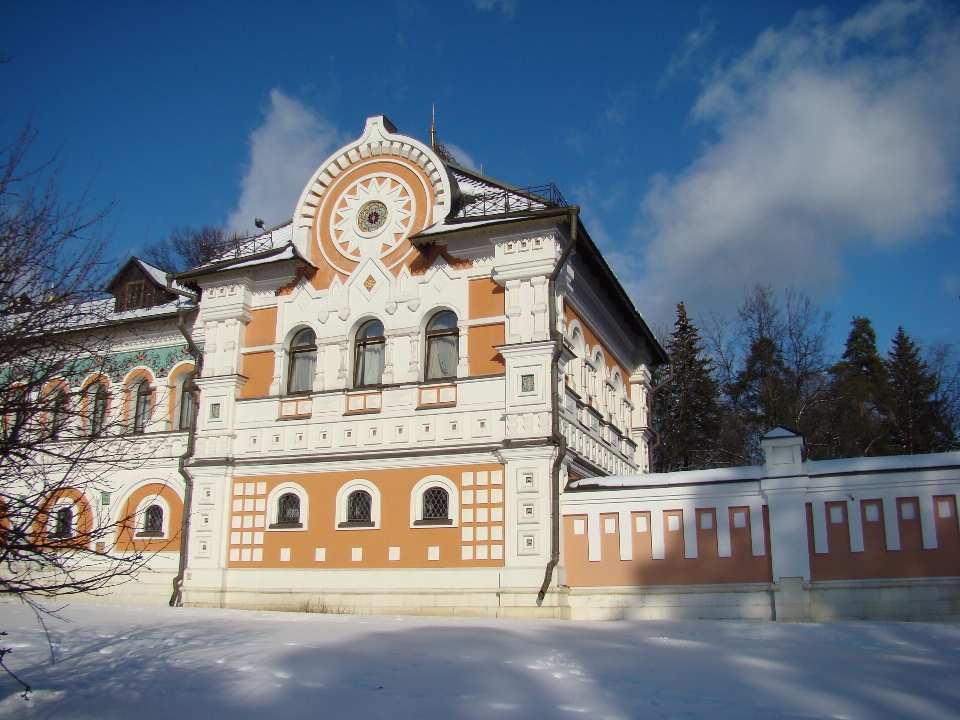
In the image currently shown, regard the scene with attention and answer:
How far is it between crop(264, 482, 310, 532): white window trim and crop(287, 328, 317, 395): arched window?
1945 millimetres

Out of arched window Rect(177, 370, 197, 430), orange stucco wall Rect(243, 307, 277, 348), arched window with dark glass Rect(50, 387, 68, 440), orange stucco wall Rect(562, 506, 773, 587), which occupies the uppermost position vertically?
orange stucco wall Rect(243, 307, 277, 348)

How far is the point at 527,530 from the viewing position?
15.2 meters

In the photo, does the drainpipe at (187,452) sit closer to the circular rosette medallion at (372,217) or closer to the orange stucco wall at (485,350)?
the circular rosette medallion at (372,217)

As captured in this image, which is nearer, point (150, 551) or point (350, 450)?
point (350, 450)

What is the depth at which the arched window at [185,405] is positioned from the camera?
20.0 metres

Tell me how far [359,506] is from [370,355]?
2958 millimetres

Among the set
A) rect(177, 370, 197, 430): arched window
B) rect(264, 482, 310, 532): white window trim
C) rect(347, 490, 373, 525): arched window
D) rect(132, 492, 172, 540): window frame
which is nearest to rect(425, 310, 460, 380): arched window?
rect(347, 490, 373, 525): arched window

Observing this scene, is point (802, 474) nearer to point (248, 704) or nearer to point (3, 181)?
point (248, 704)

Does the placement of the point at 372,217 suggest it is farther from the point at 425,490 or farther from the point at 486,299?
the point at 425,490

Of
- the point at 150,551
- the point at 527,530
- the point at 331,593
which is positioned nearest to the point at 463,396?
the point at 527,530

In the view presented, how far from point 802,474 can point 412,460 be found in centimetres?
664

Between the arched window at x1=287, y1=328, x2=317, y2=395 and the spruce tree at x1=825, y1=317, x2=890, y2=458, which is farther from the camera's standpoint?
the spruce tree at x1=825, y1=317, x2=890, y2=458

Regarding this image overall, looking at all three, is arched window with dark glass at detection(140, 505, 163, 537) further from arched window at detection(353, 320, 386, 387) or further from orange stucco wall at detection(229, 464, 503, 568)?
arched window at detection(353, 320, 386, 387)

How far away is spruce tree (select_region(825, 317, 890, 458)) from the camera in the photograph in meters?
30.3
